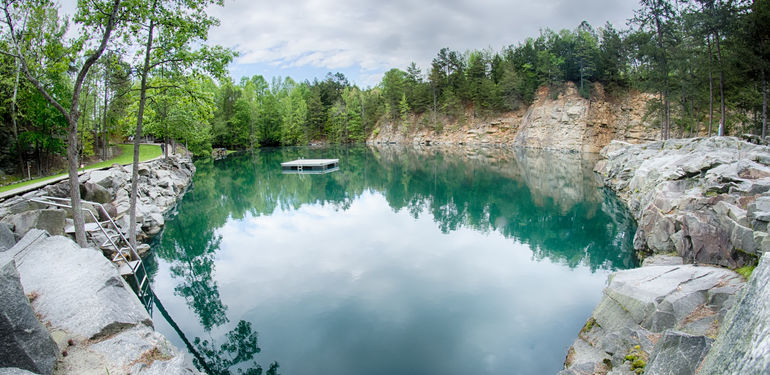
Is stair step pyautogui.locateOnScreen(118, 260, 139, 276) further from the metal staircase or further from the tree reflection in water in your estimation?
the tree reflection in water

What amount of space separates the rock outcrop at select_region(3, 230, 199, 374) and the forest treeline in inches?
186

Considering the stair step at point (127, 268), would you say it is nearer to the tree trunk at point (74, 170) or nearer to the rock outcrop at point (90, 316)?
the tree trunk at point (74, 170)

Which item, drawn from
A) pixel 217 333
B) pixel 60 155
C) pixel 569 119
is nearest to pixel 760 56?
pixel 217 333

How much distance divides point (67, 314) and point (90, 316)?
1.32 feet

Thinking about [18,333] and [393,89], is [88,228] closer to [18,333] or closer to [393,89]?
[18,333]

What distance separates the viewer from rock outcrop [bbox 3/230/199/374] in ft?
16.1

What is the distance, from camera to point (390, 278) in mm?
12305

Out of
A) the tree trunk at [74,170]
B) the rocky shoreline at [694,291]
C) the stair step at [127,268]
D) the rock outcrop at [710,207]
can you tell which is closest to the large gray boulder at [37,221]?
the tree trunk at [74,170]

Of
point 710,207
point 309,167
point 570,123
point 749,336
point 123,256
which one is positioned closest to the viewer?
point 749,336

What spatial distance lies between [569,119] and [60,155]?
57.7 metres

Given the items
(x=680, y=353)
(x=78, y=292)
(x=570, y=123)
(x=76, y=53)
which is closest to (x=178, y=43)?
(x=76, y=53)

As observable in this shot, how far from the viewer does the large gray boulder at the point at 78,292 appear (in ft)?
18.6

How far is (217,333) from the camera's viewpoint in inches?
373

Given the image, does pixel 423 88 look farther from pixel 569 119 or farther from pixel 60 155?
pixel 60 155
